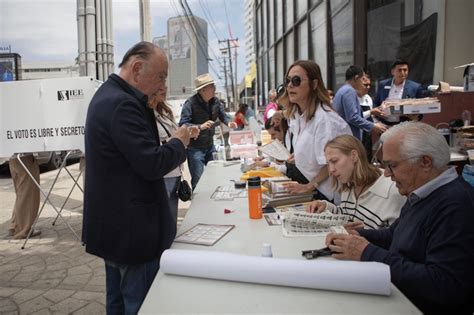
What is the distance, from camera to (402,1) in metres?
5.38

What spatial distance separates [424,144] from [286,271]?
673 mm

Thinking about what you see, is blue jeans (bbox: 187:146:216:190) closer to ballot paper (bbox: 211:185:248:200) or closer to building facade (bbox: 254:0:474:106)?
ballot paper (bbox: 211:185:248:200)

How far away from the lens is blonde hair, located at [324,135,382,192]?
193 centimetres

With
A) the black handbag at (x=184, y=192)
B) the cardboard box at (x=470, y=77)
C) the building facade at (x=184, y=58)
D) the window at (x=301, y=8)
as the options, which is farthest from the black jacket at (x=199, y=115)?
the building facade at (x=184, y=58)

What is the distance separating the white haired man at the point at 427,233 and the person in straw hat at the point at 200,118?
118 inches

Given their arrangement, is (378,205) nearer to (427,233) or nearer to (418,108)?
(427,233)

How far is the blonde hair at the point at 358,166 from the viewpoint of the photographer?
6.34 feet

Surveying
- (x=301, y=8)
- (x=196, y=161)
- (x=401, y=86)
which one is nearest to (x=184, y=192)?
(x=196, y=161)

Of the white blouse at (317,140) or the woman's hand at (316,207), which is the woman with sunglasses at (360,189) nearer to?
the woman's hand at (316,207)

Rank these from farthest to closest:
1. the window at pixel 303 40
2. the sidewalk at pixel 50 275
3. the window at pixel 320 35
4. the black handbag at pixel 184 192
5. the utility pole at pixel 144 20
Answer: the window at pixel 303 40 → the utility pole at pixel 144 20 → the window at pixel 320 35 → the sidewalk at pixel 50 275 → the black handbag at pixel 184 192

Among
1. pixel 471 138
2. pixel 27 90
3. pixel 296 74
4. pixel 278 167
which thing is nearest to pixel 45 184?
pixel 27 90

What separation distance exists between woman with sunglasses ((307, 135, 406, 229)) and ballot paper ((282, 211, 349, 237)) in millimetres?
110

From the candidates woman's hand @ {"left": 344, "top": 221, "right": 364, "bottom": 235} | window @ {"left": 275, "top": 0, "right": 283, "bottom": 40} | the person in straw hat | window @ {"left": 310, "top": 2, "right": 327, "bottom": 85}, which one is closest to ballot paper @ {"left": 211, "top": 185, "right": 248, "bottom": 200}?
woman's hand @ {"left": 344, "top": 221, "right": 364, "bottom": 235}

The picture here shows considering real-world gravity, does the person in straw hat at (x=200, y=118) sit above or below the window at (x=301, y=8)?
→ below
